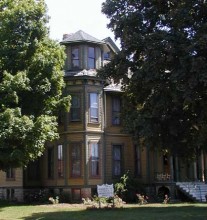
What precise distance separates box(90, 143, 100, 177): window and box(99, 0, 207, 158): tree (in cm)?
880

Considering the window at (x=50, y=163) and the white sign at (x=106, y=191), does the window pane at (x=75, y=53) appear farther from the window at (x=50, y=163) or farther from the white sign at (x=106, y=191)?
the white sign at (x=106, y=191)

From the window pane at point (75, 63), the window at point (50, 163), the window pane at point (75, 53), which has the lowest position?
the window at point (50, 163)

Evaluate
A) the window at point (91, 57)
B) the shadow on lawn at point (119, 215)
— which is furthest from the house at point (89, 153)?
the shadow on lawn at point (119, 215)

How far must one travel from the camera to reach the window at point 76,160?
3234 centimetres

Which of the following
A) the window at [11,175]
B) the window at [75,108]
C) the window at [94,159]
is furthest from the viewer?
the window at [11,175]

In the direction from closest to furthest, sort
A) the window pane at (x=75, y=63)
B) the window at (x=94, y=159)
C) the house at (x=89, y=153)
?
the window at (x=94, y=159) → the house at (x=89, y=153) → the window pane at (x=75, y=63)

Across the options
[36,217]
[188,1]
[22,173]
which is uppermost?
[188,1]

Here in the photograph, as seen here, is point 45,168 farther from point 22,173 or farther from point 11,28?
point 11,28

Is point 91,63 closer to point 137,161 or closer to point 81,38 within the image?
point 81,38

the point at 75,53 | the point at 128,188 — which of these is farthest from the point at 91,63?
the point at 128,188

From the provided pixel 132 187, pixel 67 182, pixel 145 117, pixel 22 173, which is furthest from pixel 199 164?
pixel 145 117

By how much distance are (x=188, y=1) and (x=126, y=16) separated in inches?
140

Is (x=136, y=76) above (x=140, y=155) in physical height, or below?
above

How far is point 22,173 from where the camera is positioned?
3416 centimetres
